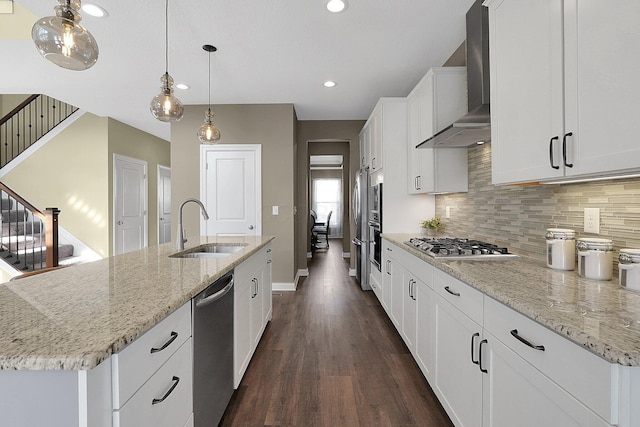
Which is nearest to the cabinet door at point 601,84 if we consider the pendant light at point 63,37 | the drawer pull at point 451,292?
the drawer pull at point 451,292

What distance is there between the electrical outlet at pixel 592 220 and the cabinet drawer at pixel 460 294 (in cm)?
63

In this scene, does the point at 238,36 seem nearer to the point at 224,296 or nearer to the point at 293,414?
the point at 224,296

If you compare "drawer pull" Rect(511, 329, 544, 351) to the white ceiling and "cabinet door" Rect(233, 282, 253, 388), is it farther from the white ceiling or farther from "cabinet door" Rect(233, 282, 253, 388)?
the white ceiling

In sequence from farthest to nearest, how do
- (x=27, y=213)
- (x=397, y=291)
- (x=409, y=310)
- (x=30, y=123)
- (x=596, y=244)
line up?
(x=30, y=123) < (x=27, y=213) < (x=397, y=291) < (x=409, y=310) < (x=596, y=244)

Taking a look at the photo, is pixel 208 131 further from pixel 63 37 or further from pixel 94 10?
pixel 63 37

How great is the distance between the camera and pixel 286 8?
242 centimetres

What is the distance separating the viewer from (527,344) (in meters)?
0.99

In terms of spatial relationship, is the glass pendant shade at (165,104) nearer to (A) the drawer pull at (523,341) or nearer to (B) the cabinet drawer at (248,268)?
(B) the cabinet drawer at (248,268)

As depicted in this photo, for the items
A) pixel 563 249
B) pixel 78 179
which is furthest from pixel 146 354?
pixel 78 179

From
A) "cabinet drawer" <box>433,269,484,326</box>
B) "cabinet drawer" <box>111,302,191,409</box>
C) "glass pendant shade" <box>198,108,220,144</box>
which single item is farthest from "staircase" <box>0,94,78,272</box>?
"cabinet drawer" <box>433,269,484,326</box>

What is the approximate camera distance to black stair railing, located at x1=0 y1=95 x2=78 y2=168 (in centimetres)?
593

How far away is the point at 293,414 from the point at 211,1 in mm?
2776

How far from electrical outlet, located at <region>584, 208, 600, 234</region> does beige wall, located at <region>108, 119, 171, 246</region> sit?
616 centimetres

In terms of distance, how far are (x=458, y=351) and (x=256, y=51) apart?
2954mm
